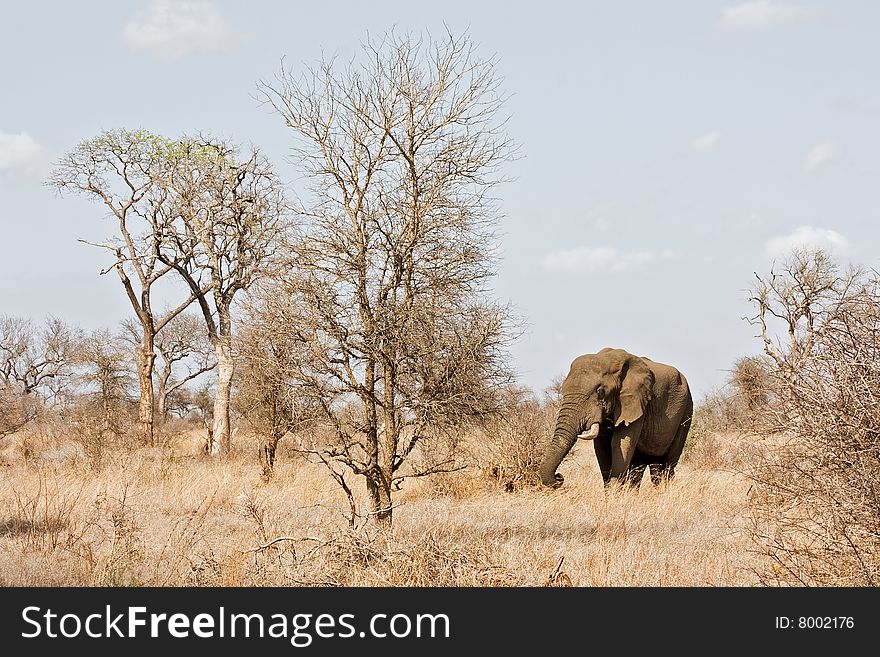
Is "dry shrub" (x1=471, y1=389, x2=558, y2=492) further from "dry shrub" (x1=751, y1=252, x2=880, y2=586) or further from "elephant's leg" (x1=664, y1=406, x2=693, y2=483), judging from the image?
"dry shrub" (x1=751, y1=252, x2=880, y2=586)

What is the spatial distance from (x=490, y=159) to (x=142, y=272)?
18.1m

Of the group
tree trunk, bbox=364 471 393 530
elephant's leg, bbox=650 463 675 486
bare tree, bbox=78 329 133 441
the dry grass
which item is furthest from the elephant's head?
bare tree, bbox=78 329 133 441

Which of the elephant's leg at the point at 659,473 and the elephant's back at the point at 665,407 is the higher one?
the elephant's back at the point at 665,407

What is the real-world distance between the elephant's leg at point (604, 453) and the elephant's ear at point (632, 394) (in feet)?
2.15

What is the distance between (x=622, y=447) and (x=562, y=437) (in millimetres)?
1289

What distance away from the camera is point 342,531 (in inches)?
329

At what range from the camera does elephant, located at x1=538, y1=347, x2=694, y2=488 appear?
1433 centimetres

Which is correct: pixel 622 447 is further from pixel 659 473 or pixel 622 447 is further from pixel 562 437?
pixel 659 473

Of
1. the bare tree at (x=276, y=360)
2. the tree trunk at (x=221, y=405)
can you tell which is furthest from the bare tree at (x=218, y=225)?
the bare tree at (x=276, y=360)

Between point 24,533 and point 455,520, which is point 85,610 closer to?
point 24,533

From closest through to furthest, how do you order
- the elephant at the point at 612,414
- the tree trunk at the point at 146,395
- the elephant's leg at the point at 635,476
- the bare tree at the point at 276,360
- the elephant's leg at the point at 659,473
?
the bare tree at the point at 276,360 < the elephant at the point at 612,414 < the elephant's leg at the point at 635,476 < the elephant's leg at the point at 659,473 < the tree trunk at the point at 146,395

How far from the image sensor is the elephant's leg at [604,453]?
15.5m

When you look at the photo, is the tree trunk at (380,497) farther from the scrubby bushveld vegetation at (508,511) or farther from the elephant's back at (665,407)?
the elephant's back at (665,407)

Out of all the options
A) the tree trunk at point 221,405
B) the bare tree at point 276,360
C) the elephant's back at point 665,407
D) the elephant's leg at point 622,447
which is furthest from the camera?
the tree trunk at point 221,405
